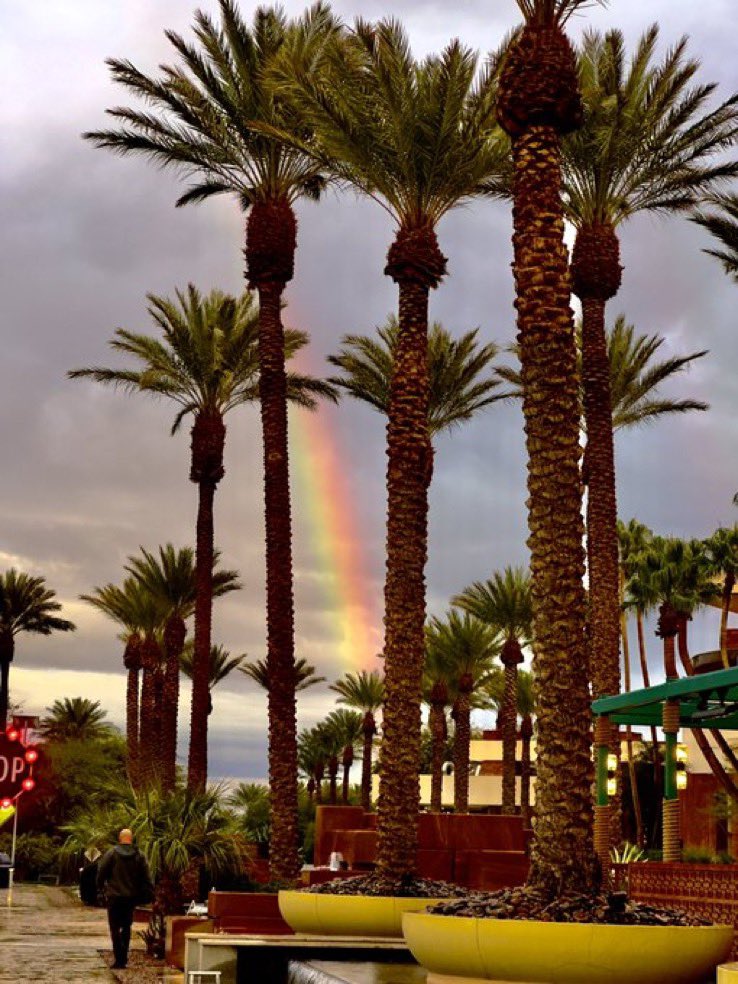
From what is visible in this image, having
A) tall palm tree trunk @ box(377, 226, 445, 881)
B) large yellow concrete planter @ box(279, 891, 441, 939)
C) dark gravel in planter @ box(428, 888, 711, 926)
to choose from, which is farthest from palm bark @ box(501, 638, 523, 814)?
dark gravel in planter @ box(428, 888, 711, 926)

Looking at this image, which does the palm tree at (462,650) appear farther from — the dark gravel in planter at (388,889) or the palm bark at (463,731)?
the dark gravel in planter at (388,889)

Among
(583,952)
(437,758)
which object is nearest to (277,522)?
(583,952)

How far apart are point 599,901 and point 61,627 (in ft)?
232

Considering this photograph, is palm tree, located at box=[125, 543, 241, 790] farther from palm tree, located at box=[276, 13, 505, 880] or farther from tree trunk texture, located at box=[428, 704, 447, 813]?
palm tree, located at box=[276, 13, 505, 880]

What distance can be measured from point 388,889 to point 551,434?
6984 millimetres

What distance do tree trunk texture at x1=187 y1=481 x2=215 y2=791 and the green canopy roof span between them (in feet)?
67.2

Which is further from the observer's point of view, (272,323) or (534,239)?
(272,323)

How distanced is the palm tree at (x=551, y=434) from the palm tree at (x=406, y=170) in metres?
5.69

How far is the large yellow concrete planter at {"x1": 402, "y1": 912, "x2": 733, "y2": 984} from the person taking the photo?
11523mm

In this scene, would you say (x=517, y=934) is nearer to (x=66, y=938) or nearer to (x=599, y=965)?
(x=599, y=965)

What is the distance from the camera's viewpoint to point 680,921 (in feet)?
40.7

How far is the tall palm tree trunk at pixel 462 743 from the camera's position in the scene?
61719mm

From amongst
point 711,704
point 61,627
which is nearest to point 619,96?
point 711,704

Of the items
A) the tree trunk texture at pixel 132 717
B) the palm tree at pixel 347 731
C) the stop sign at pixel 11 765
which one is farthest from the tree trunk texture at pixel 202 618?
the palm tree at pixel 347 731
